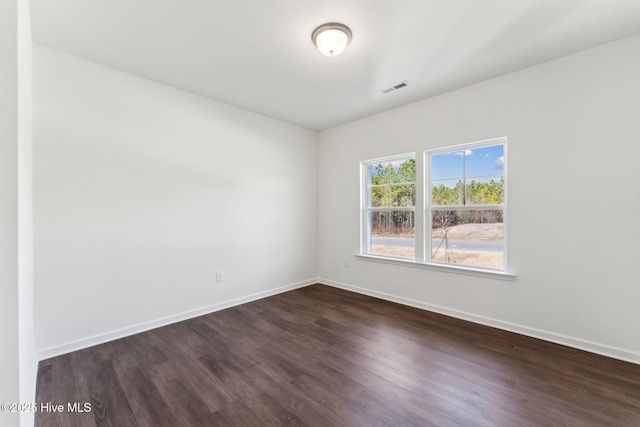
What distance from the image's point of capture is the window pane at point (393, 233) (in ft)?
12.1

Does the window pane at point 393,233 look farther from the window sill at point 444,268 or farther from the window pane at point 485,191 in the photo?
the window pane at point 485,191

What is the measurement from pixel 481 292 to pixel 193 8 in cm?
374

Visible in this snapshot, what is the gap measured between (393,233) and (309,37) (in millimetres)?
2694

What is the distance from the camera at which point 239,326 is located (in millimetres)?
2930

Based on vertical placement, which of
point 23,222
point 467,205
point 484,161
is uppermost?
point 484,161

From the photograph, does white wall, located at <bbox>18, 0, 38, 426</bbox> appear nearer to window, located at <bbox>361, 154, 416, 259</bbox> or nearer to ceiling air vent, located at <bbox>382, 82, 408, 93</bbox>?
ceiling air vent, located at <bbox>382, 82, 408, 93</bbox>

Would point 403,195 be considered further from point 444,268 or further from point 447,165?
point 444,268

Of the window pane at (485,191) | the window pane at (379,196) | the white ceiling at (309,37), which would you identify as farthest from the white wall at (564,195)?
the window pane at (379,196)

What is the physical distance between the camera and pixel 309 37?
2.20m

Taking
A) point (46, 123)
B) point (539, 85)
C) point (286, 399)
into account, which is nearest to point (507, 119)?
point (539, 85)

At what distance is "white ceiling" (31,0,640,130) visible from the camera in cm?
190

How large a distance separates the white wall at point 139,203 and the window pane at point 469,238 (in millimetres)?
2307

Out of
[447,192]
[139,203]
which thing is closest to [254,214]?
[139,203]

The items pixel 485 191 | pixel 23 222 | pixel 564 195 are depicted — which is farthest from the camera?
pixel 485 191
